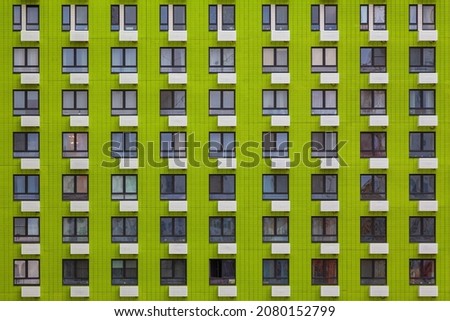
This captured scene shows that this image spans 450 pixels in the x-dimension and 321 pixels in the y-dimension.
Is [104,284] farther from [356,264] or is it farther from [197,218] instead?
[356,264]

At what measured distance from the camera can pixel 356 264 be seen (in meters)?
30.2

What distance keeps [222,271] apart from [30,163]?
8609 mm

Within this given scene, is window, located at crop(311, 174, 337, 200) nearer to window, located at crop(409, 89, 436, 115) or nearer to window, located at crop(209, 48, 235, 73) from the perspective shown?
window, located at crop(409, 89, 436, 115)

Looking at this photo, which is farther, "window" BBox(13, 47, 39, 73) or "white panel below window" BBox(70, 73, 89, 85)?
"window" BBox(13, 47, 39, 73)

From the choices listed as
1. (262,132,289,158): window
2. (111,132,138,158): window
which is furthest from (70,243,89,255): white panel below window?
(262,132,289,158): window

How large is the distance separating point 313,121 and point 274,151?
1924mm

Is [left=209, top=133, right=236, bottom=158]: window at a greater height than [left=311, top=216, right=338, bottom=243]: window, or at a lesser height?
greater

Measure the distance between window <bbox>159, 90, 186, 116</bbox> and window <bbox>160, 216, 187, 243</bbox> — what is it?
416cm

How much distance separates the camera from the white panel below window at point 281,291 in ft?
98.7

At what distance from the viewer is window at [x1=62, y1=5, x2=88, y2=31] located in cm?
3027

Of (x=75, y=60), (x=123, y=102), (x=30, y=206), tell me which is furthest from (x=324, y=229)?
(x=75, y=60)

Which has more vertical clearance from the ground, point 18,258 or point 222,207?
point 222,207

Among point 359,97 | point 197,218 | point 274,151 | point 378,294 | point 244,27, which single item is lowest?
point 378,294

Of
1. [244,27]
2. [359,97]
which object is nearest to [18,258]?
[244,27]
